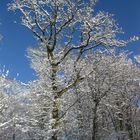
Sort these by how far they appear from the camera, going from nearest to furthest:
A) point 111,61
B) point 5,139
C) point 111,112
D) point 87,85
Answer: point 87,85
point 111,61
point 111,112
point 5,139

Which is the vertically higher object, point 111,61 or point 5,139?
point 111,61

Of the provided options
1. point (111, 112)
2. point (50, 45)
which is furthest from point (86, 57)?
point (111, 112)

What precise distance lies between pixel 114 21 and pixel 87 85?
34.7 feet

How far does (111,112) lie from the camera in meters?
44.6

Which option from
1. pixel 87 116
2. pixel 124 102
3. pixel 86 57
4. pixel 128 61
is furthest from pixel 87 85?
pixel 128 61

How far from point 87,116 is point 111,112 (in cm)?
712

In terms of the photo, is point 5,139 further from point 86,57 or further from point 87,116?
point 86,57

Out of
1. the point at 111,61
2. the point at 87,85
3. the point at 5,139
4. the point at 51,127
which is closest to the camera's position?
the point at 51,127

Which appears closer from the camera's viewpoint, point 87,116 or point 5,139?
point 87,116

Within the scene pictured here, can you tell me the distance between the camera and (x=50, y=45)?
25312mm

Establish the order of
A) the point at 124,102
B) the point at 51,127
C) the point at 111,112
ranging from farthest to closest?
the point at 111,112 < the point at 124,102 < the point at 51,127

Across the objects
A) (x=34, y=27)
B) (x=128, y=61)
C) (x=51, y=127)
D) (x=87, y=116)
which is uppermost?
(x=128, y=61)

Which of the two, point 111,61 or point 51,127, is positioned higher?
point 111,61

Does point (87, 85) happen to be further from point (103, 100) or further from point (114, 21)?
point (114, 21)
